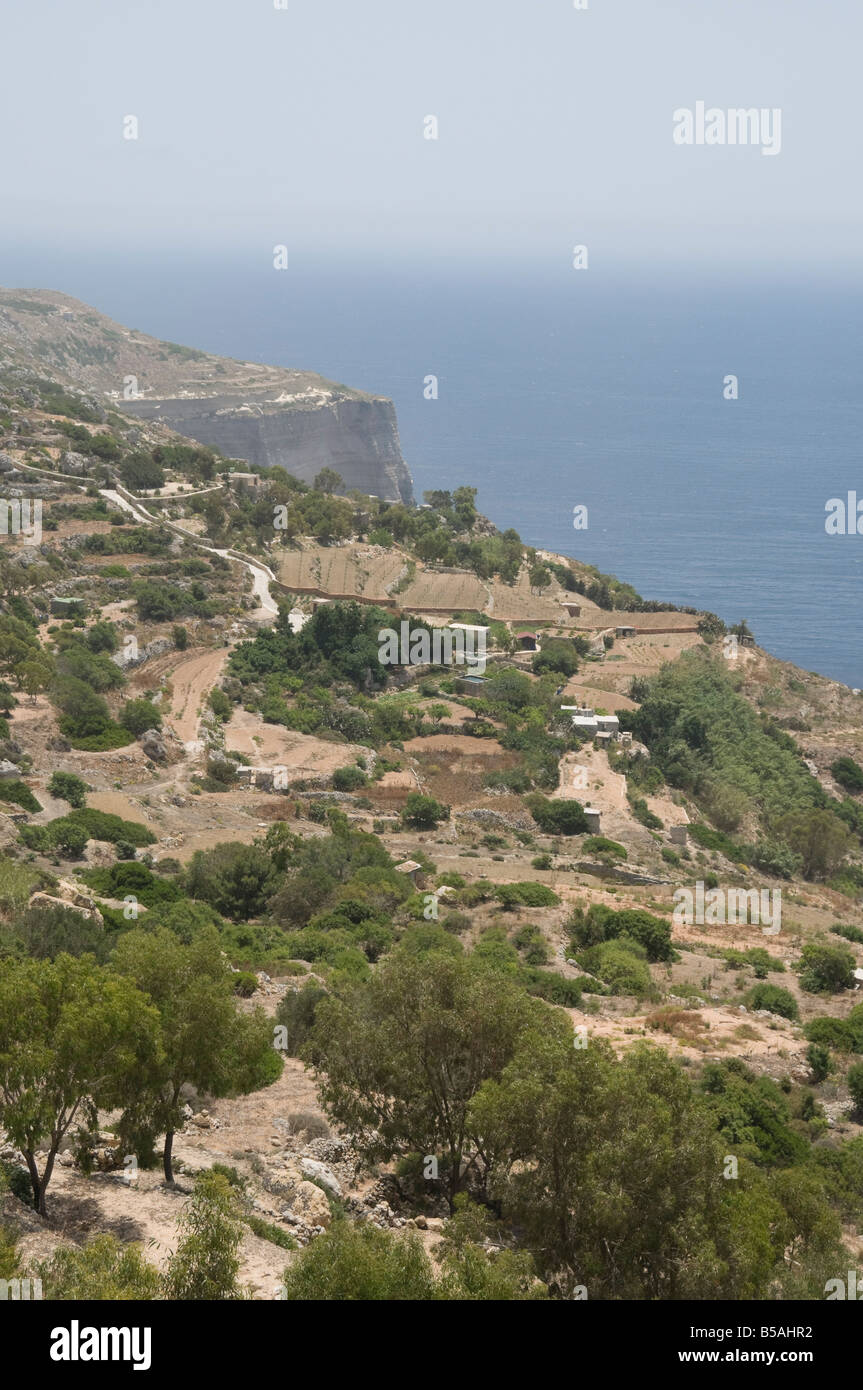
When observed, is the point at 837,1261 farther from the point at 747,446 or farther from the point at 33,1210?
the point at 747,446

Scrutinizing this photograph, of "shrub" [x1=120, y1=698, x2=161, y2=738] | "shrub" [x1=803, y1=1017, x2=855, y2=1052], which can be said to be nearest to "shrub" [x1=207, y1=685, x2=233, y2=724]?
"shrub" [x1=120, y1=698, x2=161, y2=738]

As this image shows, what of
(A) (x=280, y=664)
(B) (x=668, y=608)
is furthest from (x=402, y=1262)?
(B) (x=668, y=608)

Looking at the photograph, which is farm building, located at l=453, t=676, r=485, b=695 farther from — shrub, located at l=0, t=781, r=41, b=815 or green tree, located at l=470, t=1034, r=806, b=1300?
green tree, located at l=470, t=1034, r=806, b=1300

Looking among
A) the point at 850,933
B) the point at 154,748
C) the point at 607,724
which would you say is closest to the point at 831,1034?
the point at 850,933

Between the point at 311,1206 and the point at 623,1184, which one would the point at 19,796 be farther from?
the point at 623,1184

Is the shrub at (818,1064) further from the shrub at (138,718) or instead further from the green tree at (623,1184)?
the shrub at (138,718)

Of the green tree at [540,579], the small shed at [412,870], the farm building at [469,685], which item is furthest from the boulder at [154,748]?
the green tree at [540,579]
